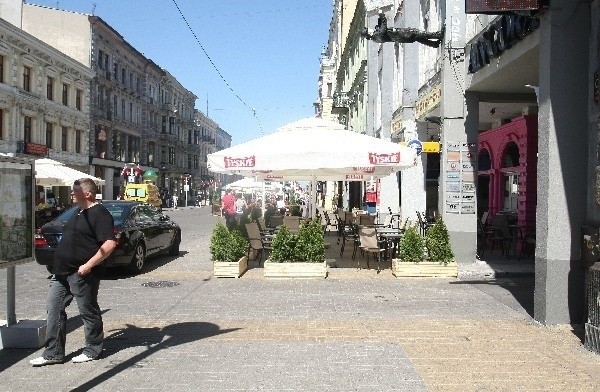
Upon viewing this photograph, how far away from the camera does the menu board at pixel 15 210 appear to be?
5.65 meters

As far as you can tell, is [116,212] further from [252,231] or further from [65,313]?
[65,313]

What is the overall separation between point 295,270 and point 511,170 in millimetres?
7835

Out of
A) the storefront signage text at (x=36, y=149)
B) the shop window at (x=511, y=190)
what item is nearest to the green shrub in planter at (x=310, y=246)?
the shop window at (x=511, y=190)

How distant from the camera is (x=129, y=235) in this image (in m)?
10.8

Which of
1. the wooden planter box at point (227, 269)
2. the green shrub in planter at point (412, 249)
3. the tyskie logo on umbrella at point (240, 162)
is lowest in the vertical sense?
the wooden planter box at point (227, 269)

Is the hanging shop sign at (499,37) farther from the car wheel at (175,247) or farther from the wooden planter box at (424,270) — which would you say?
the car wheel at (175,247)

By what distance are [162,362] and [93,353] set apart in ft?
2.34

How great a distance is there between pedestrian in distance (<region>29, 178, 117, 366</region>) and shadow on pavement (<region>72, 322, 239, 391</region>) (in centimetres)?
38

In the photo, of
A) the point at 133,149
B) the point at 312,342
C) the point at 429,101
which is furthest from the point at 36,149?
the point at 312,342

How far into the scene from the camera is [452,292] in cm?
885

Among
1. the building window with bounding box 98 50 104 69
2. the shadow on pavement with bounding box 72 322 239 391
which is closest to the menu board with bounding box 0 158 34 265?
the shadow on pavement with bounding box 72 322 239 391

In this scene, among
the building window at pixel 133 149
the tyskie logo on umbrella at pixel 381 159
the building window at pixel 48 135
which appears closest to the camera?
the tyskie logo on umbrella at pixel 381 159

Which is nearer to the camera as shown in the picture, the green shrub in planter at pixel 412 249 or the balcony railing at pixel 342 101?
the green shrub in planter at pixel 412 249

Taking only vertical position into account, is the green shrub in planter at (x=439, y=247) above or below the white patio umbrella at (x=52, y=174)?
below
